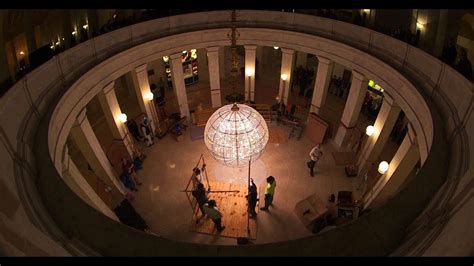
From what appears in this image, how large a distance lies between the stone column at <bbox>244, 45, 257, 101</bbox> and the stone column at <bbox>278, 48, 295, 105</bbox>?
1552 mm

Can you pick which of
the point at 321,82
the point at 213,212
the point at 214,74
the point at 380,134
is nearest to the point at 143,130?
the point at 214,74

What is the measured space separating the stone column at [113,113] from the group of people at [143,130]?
0.97 meters

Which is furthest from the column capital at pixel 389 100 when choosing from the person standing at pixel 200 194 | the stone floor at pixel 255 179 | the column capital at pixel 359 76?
the person standing at pixel 200 194

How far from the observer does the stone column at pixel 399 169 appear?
494 inches

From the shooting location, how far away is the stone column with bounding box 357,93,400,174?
14464 mm

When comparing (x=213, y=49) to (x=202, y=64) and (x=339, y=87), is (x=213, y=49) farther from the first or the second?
(x=339, y=87)

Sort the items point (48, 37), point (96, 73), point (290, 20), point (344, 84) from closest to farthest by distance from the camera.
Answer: point (96, 73), point (48, 37), point (290, 20), point (344, 84)

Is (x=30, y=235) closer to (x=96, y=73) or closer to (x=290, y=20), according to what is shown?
(x=96, y=73)

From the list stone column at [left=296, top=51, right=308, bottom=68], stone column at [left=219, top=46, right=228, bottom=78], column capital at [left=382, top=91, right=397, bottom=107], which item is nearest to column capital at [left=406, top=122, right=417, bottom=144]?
column capital at [left=382, top=91, right=397, bottom=107]

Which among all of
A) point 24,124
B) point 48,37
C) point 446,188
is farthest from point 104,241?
point 48,37

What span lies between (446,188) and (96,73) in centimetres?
1242

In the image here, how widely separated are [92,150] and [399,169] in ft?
38.7

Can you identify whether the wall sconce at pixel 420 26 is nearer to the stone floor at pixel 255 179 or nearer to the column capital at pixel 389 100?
the column capital at pixel 389 100
